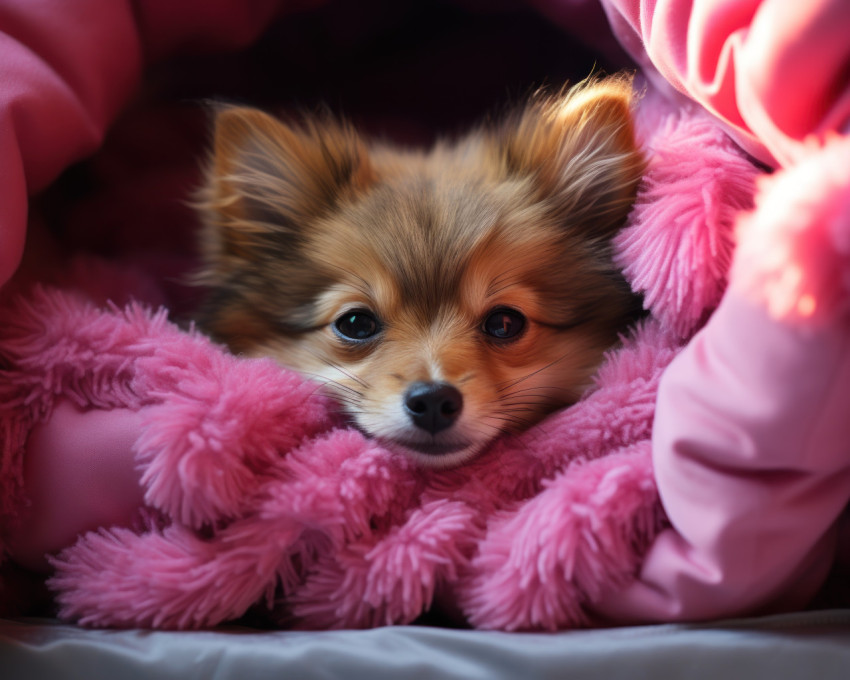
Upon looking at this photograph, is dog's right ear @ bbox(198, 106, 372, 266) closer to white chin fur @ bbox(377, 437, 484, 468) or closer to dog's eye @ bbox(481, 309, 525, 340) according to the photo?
dog's eye @ bbox(481, 309, 525, 340)

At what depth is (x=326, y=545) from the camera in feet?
5.05

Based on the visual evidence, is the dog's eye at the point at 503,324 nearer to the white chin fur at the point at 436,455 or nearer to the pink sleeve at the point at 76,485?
the white chin fur at the point at 436,455

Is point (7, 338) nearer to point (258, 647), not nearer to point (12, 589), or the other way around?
point (12, 589)

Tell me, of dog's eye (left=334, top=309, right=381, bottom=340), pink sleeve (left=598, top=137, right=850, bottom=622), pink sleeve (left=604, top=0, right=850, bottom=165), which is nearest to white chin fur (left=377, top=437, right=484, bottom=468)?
dog's eye (left=334, top=309, right=381, bottom=340)

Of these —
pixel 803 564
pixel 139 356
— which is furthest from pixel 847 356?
pixel 139 356

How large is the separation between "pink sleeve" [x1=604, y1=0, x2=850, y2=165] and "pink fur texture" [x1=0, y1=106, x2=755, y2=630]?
21 cm

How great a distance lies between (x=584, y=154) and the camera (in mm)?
2139

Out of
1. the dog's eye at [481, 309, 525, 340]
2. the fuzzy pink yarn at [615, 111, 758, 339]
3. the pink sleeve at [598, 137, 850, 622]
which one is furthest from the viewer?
the dog's eye at [481, 309, 525, 340]

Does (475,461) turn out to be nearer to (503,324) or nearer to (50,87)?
(503,324)

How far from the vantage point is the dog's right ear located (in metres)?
2.22

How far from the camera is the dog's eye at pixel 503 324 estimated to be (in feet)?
6.64

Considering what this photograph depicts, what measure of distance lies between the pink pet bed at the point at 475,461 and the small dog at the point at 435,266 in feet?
0.50

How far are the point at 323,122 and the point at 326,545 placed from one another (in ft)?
4.66

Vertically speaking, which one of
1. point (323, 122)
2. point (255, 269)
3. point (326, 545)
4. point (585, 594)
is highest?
point (323, 122)
